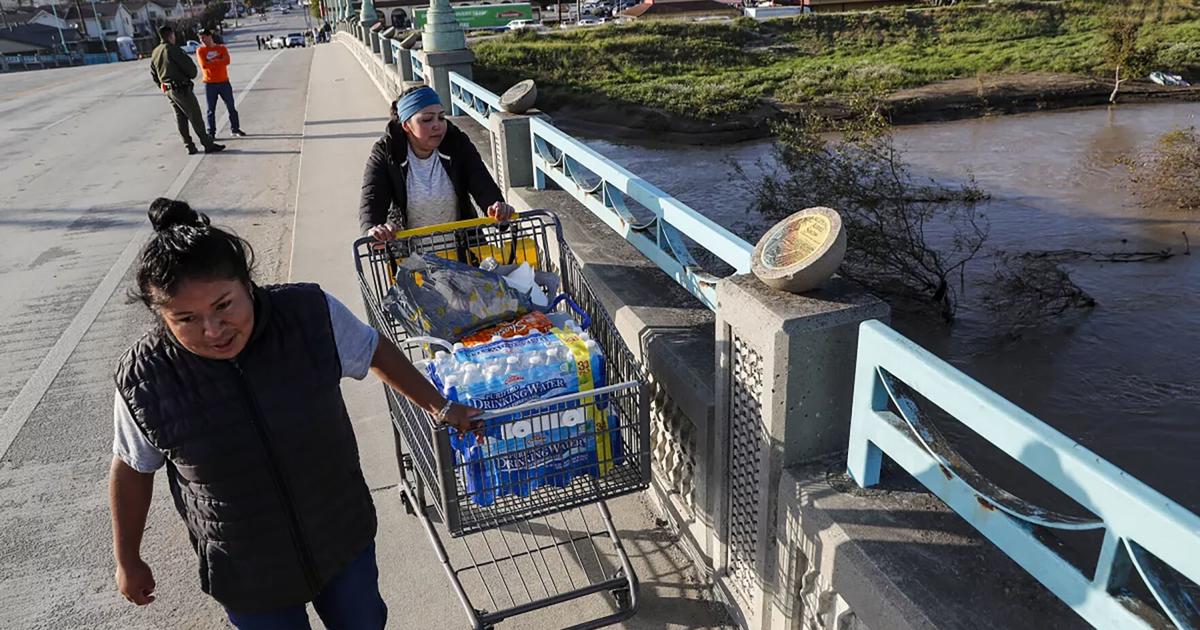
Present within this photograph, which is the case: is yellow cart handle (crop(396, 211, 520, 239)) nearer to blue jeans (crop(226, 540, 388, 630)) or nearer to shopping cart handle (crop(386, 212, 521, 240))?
shopping cart handle (crop(386, 212, 521, 240))

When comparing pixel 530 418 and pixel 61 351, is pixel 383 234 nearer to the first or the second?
pixel 530 418

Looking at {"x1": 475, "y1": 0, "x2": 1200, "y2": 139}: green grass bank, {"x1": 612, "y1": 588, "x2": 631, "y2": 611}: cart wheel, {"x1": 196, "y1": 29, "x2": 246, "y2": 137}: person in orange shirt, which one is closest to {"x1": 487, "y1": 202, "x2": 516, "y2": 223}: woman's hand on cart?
{"x1": 612, "y1": 588, "x2": 631, "y2": 611}: cart wheel

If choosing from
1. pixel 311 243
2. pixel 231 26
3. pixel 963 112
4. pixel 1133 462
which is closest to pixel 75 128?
pixel 311 243

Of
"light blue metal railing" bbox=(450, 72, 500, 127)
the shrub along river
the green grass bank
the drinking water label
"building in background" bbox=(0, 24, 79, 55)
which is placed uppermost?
"light blue metal railing" bbox=(450, 72, 500, 127)

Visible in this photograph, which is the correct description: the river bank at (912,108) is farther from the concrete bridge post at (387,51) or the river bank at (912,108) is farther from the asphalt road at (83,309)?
the asphalt road at (83,309)

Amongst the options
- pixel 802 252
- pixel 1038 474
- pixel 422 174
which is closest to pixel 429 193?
pixel 422 174

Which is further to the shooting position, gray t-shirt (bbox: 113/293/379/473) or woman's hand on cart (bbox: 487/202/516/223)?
woman's hand on cart (bbox: 487/202/516/223)

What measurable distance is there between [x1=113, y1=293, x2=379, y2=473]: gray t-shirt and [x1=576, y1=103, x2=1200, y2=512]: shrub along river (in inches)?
257

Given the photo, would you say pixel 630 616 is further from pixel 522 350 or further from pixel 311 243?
pixel 311 243

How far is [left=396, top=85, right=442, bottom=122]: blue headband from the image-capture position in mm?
3703

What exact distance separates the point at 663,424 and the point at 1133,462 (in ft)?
21.4

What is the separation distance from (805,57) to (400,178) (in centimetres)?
3968

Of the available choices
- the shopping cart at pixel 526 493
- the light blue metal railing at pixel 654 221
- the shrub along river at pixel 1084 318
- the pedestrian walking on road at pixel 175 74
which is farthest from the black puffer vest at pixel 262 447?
the pedestrian walking on road at pixel 175 74

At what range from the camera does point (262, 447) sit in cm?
203
